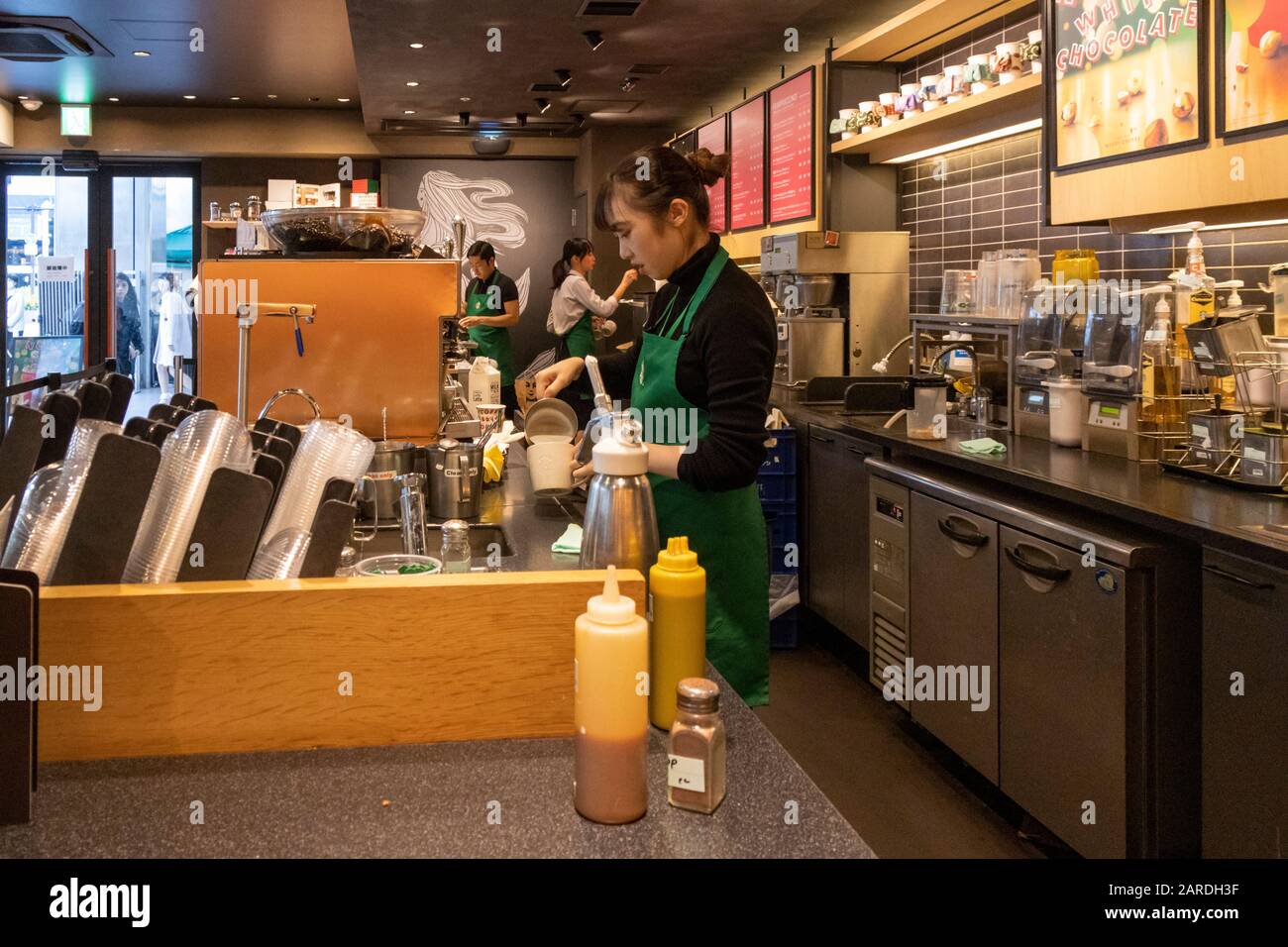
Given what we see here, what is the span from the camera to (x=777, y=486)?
4766 millimetres

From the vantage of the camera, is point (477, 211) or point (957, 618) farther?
point (477, 211)

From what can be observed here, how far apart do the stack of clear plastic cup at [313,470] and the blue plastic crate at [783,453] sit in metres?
3.31

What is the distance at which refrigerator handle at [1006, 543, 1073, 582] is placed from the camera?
2.66m

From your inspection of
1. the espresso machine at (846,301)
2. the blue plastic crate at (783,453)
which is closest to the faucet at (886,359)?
the espresso machine at (846,301)

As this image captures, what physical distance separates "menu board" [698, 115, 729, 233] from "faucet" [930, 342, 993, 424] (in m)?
3.21

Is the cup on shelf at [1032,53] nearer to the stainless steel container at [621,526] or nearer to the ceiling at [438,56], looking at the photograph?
the ceiling at [438,56]

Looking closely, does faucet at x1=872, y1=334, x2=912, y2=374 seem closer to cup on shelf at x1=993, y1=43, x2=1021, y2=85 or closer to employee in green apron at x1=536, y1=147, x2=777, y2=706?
cup on shelf at x1=993, y1=43, x2=1021, y2=85

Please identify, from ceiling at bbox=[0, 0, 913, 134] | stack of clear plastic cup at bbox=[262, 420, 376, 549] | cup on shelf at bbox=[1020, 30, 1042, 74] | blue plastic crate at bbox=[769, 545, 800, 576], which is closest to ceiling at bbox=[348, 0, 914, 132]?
ceiling at bbox=[0, 0, 913, 134]

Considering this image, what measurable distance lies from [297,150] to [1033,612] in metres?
8.71

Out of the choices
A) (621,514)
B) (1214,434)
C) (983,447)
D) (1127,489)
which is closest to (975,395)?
(983,447)

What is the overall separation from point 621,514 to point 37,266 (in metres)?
10.3

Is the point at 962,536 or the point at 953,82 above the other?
the point at 953,82

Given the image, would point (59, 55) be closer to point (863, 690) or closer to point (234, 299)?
point (234, 299)

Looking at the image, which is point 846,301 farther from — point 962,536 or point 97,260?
point 97,260
